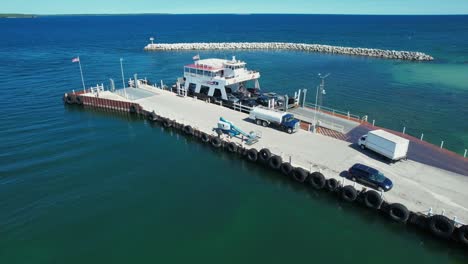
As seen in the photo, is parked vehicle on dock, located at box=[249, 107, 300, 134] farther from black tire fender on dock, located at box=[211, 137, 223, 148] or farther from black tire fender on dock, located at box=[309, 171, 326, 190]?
black tire fender on dock, located at box=[309, 171, 326, 190]

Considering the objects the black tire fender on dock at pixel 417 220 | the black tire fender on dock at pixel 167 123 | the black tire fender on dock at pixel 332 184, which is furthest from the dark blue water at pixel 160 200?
the black tire fender on dock at pixel 167 123

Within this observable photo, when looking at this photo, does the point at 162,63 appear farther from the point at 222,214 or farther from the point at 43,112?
the point at 222,214

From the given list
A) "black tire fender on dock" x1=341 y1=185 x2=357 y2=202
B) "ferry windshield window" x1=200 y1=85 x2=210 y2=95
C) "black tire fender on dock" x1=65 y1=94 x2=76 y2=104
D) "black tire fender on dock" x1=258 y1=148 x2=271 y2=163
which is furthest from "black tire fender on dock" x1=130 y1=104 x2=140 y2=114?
"black tire fender on dock" x1=341 y1=185 x2=357 y2=202

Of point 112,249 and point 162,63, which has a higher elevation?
point 162,63

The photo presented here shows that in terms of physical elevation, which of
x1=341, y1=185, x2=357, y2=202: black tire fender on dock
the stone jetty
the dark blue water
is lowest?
the dark blue water

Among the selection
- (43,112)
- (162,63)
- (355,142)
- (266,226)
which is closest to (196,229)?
(266,226)

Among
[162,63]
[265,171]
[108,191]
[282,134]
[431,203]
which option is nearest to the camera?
[431,203]
